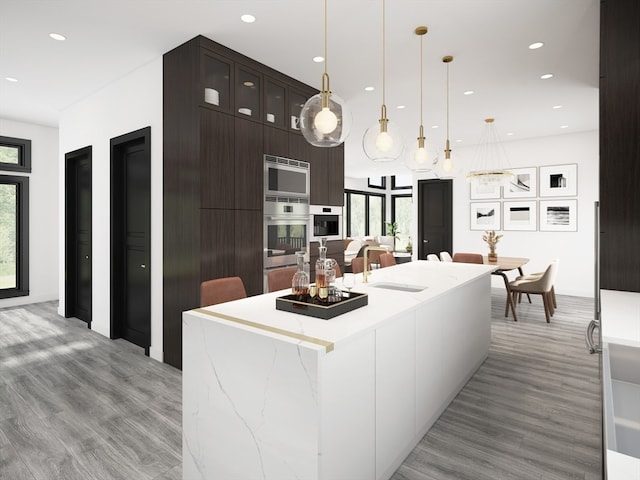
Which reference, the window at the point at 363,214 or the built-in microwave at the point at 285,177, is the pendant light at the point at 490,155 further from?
the window at the point at 363,214

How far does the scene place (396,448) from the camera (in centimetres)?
204

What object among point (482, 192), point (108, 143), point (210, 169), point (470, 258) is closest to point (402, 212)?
point (482, 192)

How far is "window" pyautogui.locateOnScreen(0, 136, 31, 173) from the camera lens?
5930 millimetres

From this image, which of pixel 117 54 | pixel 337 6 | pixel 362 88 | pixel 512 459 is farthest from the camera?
pixel 362 88

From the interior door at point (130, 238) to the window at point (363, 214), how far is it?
8.84 meters

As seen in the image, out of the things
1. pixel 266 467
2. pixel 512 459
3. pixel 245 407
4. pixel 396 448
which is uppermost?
pixel 245 407

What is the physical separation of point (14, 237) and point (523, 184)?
9.11 meters

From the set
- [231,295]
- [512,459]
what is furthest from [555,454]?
[231,295]

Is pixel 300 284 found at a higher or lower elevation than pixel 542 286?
higher

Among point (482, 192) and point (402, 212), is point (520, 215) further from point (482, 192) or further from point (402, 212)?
point (402, 212)

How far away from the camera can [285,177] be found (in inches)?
166

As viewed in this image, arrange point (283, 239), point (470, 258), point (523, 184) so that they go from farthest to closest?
point (523, 184)
point (470, 258)
point (283, 239)

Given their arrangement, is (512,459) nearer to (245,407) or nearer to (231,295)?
(245,407)

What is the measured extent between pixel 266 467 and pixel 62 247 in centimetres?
531
